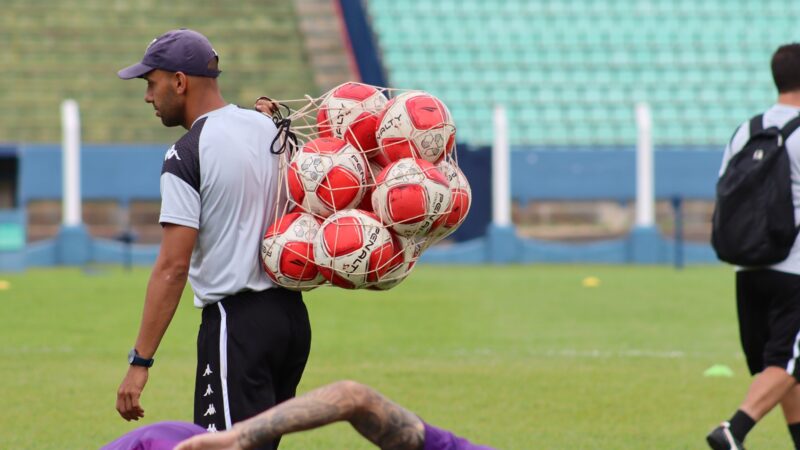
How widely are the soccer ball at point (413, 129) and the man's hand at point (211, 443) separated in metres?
1.58

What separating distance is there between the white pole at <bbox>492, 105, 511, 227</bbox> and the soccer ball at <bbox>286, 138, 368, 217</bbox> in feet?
69.1

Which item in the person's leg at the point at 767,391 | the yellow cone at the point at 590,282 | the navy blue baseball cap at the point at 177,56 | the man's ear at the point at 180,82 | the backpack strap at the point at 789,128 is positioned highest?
the navy blue baseball cap at the point at 177,56

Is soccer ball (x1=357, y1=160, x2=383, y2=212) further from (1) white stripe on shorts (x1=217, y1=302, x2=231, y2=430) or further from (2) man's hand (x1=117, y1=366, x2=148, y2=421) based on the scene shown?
(2) man's hand (x1=117, y1=366, x2=148, y2=421)

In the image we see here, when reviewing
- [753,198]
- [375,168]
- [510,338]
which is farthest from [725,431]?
[510,338]

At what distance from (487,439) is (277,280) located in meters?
3.21

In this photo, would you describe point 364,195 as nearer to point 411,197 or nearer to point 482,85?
point 411,197

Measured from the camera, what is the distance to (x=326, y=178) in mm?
5293

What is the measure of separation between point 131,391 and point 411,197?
4.23 ft

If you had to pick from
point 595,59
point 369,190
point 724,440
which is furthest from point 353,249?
point 595,59

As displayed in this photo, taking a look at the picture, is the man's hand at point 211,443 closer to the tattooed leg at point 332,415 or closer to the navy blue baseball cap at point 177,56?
the tattooed leg at point 332,415

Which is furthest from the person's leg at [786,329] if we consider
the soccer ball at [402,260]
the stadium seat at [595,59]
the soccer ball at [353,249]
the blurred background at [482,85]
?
the stadium seat at [595,59]

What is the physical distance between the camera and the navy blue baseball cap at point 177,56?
5.36m

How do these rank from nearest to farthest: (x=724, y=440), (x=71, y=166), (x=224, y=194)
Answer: (x=224, y=194)
(x=724, y=440)
(x=71, y=166)

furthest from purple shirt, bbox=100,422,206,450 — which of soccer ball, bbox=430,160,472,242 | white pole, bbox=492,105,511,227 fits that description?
white pole, bbox=492,105,511,227
